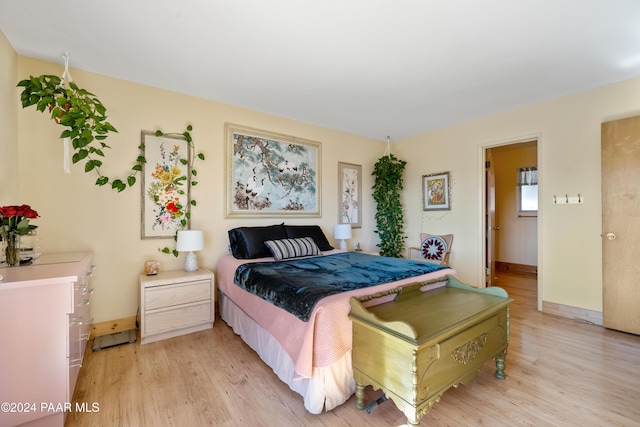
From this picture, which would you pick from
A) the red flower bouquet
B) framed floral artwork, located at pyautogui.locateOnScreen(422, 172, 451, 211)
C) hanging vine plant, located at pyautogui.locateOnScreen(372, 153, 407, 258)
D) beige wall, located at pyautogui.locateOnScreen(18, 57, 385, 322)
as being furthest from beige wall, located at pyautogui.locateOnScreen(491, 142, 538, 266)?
the red flower bouquet

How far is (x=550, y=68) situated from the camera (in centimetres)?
253

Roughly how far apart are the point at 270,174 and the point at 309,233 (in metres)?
0.97

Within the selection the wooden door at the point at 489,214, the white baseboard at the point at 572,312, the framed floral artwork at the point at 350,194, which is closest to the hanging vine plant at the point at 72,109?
the framed floral artwork at the point at 350,194

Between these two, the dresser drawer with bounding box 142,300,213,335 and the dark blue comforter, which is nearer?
the dark blue comforter

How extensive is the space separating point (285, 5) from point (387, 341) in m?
2.17

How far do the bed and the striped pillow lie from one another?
1cm

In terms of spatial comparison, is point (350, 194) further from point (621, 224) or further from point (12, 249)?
point (12, 249)

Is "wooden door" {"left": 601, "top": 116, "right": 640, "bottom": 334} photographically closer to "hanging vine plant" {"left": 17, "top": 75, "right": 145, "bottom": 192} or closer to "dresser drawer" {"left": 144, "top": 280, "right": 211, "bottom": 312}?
"dresser drawer" {"left": 144, "top": 280, "right": 211, "bottom": 312}

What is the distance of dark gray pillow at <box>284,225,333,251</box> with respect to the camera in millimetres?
3512

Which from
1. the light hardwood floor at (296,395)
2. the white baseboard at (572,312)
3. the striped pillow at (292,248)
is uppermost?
the striped pillow at (292,248)

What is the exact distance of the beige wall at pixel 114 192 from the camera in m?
2.36

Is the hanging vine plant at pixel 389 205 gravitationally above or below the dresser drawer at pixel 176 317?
above

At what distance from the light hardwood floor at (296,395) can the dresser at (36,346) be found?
0.24 meters

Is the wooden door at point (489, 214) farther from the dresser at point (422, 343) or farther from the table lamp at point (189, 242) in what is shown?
the table lamp at point (189, 242)
